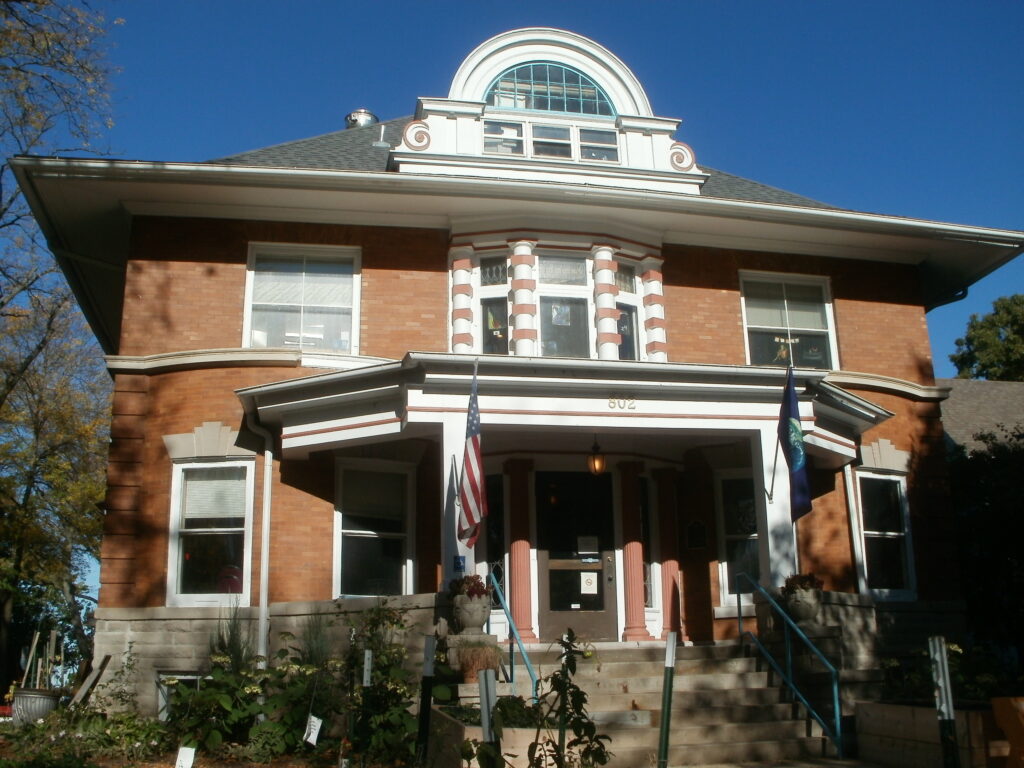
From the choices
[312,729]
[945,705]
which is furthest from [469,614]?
[945,705]

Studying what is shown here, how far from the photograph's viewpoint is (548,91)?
51.3 feet

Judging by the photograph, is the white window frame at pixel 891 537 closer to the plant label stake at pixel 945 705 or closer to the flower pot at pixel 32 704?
the plant label stake at pixel 945 705

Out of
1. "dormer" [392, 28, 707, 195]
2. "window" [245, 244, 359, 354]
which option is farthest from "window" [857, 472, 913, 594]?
"window" [245, 244, 359, 354]

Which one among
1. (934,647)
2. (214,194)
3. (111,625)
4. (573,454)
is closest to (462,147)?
(214,194)

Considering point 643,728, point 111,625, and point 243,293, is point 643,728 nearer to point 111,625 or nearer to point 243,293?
point 111,625

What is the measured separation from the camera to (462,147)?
14.7 meters

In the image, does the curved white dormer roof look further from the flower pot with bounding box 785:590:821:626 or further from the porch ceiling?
the flower pot with bounding box 785:590:821:626

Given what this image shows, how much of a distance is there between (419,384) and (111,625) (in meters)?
4.78

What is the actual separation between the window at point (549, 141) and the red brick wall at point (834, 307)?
6.48ft

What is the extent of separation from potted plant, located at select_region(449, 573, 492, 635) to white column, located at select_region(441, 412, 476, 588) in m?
0.31

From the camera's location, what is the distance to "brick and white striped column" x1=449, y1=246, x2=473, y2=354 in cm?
1341

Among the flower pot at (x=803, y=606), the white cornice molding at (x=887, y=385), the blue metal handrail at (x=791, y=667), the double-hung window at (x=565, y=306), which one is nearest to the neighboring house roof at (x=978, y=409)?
the white cornice molding at (x=887, y=385)

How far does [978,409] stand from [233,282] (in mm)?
17022

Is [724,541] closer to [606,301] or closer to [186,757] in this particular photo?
[606,301]
